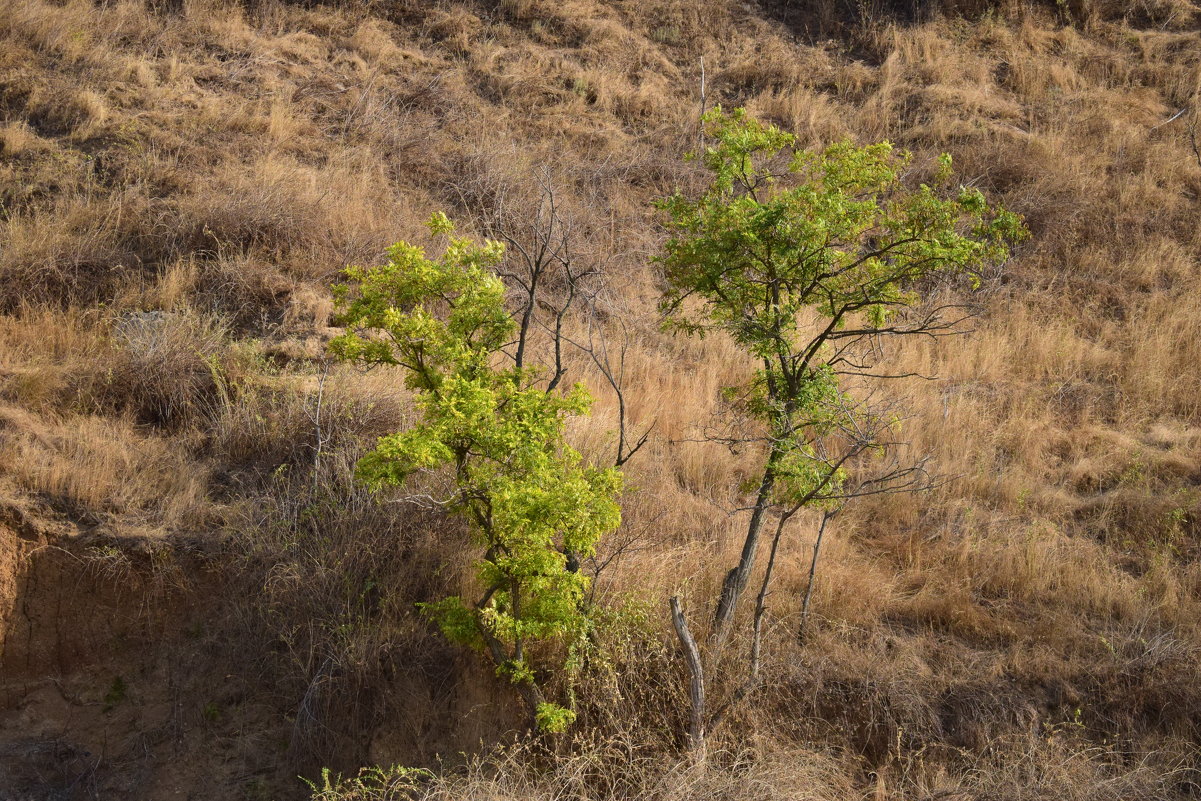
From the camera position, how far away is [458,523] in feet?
22.6

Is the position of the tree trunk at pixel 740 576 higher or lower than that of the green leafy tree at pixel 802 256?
lower

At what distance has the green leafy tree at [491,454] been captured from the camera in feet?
16.6

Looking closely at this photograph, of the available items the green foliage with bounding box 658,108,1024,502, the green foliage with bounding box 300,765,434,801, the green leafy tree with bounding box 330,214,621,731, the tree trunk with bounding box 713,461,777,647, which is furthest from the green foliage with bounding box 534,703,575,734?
the green foliage with bounding box 658,108,1024,502

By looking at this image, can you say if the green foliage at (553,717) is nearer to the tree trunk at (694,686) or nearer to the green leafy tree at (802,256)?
the tree trunk at (694,686)

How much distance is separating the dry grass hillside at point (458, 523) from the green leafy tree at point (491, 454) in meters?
0.69

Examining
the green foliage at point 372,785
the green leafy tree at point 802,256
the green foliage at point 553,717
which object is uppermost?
the green leafy tree at point 802,256

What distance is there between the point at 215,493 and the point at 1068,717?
5963mm

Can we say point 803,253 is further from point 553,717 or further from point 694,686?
point 553,717

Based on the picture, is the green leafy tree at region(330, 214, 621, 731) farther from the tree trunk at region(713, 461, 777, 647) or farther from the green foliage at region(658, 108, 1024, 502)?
the green foliage at region(658, 108, 1024, 502)

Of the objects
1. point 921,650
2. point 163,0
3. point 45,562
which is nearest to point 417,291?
point 45,562

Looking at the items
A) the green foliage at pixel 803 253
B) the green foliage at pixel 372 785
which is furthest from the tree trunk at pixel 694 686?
the green foliage at pixel 372 785

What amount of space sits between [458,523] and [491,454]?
6.32ft

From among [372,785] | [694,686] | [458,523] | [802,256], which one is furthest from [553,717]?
[802,256]

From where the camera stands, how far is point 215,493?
731cm
